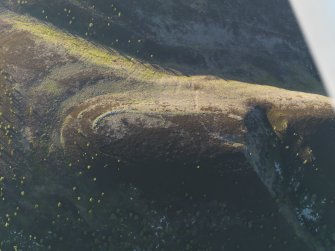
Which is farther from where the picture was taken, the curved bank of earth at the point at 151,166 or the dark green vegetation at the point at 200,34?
the dark green vegetation at the point at 200,34

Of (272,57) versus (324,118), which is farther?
(272,57)

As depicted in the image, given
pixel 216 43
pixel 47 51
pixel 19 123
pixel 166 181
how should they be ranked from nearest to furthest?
pixel 166 181
pixel 19 123
pixel 47 51
pixel 216 43

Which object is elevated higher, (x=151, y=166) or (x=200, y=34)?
(x=200, y=34)

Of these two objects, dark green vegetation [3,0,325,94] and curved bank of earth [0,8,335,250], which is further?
dark green vegetation [3,0,325,94]

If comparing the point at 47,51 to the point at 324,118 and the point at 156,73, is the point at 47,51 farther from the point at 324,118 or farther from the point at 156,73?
the point at 324,118

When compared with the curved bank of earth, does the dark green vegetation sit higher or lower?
higher

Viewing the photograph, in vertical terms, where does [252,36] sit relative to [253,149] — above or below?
above

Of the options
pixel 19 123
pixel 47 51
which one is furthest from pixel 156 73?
pixel 19 123

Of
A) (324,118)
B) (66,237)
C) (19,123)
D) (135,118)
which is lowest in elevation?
(66,237)
